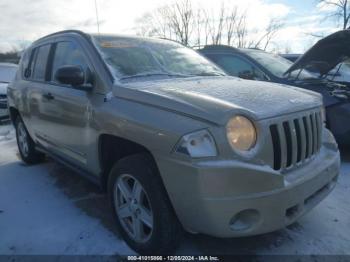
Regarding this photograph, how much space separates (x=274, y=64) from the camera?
232 inches

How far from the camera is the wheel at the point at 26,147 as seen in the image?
533cm

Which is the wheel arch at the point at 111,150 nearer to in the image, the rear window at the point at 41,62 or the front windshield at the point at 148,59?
the front windshield at the point at 148,59

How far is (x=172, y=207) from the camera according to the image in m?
2.45

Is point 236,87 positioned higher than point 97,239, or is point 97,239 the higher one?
point 236,87

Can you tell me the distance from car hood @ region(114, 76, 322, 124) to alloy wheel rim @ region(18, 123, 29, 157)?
3.15m

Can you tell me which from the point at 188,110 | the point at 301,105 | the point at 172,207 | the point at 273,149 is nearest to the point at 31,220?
the point at 172,207

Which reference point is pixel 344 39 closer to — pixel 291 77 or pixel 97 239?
pixel 291 77

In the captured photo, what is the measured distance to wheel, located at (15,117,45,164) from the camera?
5.33 m

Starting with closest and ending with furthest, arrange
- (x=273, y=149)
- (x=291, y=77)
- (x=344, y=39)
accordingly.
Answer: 1. (x=273, y=149)
2. (x=344, y=39)
3. (x=291, y=77)

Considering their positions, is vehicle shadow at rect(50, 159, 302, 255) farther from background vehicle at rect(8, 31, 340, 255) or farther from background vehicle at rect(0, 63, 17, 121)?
background vehicle at rect(0, 63, 17, 121)

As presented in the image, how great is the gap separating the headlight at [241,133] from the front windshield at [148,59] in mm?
1258

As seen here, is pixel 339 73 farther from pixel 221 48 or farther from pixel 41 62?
pixel 41 62

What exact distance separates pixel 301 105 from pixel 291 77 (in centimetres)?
291

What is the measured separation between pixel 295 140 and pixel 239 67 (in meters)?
3.59
